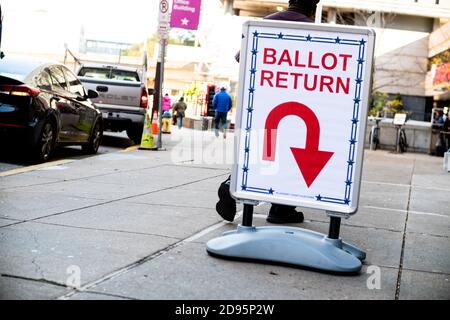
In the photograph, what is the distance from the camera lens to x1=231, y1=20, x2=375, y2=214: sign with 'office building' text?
454cm

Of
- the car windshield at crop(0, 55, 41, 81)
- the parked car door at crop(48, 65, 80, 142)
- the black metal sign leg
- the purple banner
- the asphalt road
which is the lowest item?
the asphalt road

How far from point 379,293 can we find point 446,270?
995mm

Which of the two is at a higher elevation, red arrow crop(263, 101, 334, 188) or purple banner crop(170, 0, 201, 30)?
purple banner crop(170, 0, 201, 30)

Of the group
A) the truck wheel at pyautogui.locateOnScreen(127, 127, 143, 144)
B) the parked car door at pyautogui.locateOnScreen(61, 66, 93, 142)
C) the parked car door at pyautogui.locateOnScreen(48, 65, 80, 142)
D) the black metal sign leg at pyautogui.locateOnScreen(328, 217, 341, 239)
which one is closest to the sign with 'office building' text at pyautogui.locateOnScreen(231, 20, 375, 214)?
the black metal sign leg at pyautogui.locateOnScreen(328, 217, 341, 239)

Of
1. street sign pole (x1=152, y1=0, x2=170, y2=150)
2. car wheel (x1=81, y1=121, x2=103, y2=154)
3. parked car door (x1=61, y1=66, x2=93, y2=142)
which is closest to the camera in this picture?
parked car door (x1=61, y1=66, x2=93, y2=142)

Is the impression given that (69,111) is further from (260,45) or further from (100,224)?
(260,45)

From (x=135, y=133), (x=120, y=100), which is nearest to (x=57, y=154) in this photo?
(x=120, y=100)

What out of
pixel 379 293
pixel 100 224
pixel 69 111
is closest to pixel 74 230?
pixel 100 224

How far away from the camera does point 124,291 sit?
3.67 meters

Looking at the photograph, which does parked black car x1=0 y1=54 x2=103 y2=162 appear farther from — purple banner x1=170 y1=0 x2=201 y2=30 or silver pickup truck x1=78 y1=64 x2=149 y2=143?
purple banner x1=170 y1=0 x2=201 y2=30

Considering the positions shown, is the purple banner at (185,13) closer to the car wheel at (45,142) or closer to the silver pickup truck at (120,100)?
the silver pickup truck at (120,100)

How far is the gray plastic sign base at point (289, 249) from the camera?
14.5 feet

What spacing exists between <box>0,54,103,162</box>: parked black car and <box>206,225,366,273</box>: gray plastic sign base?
5.97 m

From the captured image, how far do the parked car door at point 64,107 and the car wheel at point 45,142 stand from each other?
11.8 inches
